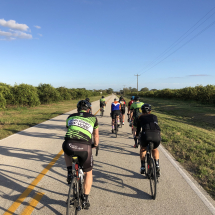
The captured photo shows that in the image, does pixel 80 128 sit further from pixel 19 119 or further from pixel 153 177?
pixel 19 119

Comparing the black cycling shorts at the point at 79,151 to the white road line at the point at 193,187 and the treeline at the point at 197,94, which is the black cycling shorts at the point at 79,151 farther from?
the treeline at the point at 197,94

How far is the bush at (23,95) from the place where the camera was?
22734 millimetres

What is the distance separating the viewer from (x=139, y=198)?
3.49m

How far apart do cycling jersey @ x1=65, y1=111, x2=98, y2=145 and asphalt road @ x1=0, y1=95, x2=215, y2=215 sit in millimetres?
1354

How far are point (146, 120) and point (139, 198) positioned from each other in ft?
5.17

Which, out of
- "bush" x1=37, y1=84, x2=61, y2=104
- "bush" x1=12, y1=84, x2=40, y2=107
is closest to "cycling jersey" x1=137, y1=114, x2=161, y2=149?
"bush" x1=12, y1=84, x2=40, y2=107

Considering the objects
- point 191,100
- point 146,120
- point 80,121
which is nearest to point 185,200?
point 146,120

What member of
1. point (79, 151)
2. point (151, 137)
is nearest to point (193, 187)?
point (151, 137)

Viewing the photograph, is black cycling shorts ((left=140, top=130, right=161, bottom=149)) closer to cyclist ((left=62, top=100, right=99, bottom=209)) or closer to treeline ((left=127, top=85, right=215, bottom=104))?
cyclist ((left=62, top=100, right=99, bottom=209))

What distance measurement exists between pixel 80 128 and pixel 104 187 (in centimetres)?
181

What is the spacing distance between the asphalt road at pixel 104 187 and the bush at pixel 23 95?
728 inches

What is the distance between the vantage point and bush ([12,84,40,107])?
22734mm

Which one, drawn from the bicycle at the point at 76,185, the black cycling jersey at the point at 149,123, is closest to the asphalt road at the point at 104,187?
the bicycle at the point at 76,185

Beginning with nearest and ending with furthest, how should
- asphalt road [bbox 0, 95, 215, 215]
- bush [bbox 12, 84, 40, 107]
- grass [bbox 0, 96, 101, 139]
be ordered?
asphalt road [bbox 0, 95, 215, 215] < grass [bbox 0, 96, 101, 139] < bush [bbox 12, 84, 40, 107]
